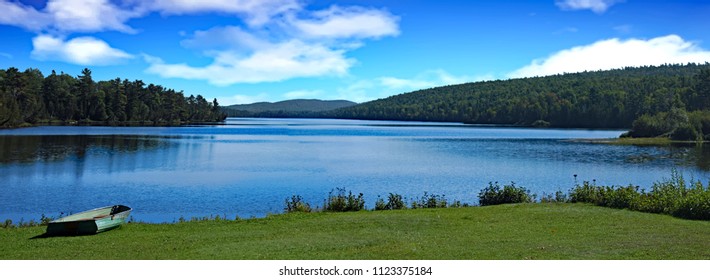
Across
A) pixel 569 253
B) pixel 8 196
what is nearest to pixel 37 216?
pixel 8 196

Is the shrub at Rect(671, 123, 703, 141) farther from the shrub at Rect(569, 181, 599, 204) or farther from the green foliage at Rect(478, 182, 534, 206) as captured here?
the green foliage at Rect(478, 182, 534, 206)

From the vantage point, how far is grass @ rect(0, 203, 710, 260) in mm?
15102

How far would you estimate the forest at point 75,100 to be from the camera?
134 metres

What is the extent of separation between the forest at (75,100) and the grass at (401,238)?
119 meters

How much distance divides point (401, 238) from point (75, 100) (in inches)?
6534

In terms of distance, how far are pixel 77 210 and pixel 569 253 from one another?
2301cm

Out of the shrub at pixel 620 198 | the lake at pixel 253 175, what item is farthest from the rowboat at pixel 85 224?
the shrub at pixel 620 198

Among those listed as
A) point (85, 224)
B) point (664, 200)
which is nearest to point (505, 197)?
point (664, 200)

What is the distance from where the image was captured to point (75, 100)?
531 feet

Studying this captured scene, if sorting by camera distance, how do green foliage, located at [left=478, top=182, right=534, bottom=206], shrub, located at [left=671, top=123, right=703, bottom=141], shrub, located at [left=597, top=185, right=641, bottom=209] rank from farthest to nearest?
shrub, located at [left=671, top=123, right=703, bottom=141]
green foliage, located at [left=478, top=182, right=534, bottom=206]
shrub, located at [left=597, top=185, right=641, bottom=209]

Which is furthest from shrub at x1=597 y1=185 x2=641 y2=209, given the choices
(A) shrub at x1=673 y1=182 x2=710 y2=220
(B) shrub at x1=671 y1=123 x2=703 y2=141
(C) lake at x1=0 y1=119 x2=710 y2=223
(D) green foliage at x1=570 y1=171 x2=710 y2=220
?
(B) shrub at x1=671 y1=123 x2=703 y2=141

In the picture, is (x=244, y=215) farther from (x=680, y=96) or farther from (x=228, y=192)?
A: (x=680, y=96)

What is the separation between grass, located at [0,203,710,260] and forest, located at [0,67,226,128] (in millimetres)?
118533

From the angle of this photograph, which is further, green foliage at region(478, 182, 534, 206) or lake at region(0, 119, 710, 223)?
lake at region(0, 119, 710, 223)
